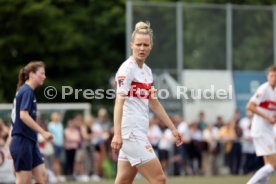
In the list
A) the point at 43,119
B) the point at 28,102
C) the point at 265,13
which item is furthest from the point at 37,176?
the point at 265,13

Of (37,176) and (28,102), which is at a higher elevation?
(28,102)

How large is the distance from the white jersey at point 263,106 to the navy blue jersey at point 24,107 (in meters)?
3.91

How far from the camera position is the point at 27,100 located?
40.9 feet

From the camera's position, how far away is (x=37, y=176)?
12.8 metres

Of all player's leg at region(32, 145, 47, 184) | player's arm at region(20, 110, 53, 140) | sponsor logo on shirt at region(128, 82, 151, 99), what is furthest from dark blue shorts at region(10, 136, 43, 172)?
sponsor logo on shirt at region(128, 82, 151, 99)

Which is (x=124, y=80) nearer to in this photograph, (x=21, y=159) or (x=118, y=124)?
(x=118, y=124)

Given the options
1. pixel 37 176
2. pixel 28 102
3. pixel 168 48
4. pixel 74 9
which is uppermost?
pixel 74 9

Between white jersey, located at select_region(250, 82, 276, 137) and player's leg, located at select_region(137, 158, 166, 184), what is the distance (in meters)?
4.76

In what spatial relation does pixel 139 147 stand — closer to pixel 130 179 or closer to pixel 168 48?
pixel 130 179

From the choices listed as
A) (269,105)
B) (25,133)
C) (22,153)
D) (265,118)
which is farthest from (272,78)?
(22,153)

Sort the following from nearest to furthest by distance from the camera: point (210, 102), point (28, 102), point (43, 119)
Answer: point (28, 102) < point (43, 119) < point (210, 102)

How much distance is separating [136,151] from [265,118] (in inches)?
192

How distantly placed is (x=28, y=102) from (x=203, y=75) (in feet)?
49.7

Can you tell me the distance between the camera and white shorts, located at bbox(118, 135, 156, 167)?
1031 centimetres
